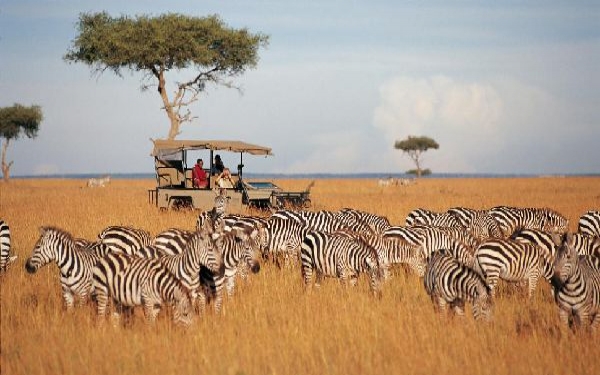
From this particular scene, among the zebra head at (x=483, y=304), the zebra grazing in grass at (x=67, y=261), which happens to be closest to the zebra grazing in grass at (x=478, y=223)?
the zebra head at (x=483, y=304)

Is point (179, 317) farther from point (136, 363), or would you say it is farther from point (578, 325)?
point (578, 325)

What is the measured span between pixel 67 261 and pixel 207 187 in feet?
52.2

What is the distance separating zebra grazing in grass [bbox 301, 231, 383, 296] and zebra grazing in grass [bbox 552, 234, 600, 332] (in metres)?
3.59

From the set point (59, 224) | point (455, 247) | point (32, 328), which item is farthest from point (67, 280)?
point (59, 224)

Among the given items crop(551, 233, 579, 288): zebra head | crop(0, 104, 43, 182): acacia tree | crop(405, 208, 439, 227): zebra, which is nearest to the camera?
crop(551, 233, 579, 288): zebra head

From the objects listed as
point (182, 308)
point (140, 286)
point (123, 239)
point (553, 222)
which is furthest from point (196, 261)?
point (553, 222)

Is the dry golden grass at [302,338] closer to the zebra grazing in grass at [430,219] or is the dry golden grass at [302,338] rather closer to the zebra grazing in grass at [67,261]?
the zebra grazing in grass at [67,261]

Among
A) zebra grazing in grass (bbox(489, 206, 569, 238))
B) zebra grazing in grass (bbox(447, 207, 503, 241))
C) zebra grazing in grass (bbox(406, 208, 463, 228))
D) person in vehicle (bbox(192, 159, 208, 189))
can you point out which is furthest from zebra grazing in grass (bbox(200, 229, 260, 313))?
person in vehicle (bbox(192, 159, 208, 189))

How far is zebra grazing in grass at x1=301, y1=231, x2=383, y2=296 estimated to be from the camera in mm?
13336

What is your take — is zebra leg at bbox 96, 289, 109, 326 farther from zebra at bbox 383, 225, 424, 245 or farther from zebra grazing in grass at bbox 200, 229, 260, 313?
zebra at bbox 383, 225, 424, 245

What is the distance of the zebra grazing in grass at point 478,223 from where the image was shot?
19.2m

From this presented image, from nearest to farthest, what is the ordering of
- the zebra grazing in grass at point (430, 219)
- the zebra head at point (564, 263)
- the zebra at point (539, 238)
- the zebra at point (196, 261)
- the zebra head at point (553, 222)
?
the zebra head at point (564, 263)
the zebra at point (196, 261)
the zebra at point (539, 238)
the zebra grazing in grass at point (430, 219)
the zebra head at point (553, 222)

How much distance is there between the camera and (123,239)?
13758mm

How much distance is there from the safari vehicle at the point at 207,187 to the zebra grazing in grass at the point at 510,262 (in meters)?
14.1
